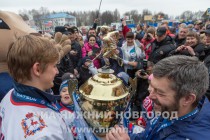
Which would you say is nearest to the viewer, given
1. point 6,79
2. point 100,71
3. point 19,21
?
point 100,71

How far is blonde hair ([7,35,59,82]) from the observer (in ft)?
4.05

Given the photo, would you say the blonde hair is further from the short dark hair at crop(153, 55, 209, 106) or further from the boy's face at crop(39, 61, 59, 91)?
the short dark hair at crop(153, 55, 209, 106)

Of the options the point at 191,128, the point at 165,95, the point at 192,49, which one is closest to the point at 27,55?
the point at 165,95

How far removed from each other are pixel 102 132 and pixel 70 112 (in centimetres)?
69

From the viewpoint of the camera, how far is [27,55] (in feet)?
4.04

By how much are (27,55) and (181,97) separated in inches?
37.5

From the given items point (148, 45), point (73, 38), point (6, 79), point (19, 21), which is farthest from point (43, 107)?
point (148, 45)

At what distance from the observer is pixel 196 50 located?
11.6 ft

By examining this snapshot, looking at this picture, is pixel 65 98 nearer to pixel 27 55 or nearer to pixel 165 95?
pixel 27 55

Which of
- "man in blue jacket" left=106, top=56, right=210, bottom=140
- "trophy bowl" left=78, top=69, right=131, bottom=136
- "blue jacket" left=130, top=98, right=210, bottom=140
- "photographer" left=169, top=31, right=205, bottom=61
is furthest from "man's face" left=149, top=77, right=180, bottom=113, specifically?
"photographer" left=169, top=31, right=205, bottom=61

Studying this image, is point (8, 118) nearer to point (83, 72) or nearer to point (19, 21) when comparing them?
point (19, 21)

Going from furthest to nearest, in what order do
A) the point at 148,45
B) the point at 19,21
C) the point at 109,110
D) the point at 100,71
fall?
1. the point at 148,45
2. the point at 19,21
3. the point at 100,71
4. the point at 109,110

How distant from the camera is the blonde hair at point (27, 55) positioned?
1.24 meters

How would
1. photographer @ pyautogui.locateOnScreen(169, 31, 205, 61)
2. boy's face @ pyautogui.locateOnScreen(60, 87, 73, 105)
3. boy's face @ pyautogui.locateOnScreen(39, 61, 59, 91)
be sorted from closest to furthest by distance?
boy's face @ pyautogui.locateOnScreen(39, 61, 59, 91), boy's face @ pyautogui.locateOnScreen(60, 87, 73, 105), photographer @ pyautogui.locateOnScreen(169, 31, 205, 61)
